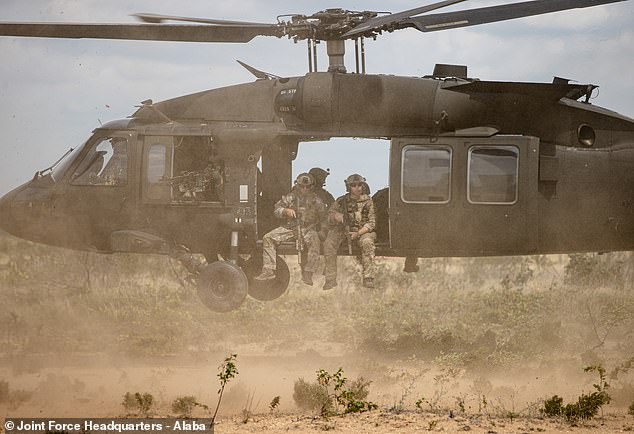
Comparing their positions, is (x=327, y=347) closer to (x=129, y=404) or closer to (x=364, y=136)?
(x=129, y=404)

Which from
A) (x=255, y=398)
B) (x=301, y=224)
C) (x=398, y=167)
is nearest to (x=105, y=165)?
(x=301, y=224)

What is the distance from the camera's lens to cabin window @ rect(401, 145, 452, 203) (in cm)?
1158

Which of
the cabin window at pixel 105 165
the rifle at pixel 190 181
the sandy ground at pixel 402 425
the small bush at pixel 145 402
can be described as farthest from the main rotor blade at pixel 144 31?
the sandy ground at pixel 402 425

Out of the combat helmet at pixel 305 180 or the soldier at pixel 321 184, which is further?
the soldier at pixel 321 184

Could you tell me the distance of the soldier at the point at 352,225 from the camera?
12.0 meters

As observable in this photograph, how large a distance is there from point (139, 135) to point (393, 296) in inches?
290

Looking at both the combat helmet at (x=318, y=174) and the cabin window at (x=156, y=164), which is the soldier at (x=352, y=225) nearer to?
the combat helmet at (x=318, y=174)

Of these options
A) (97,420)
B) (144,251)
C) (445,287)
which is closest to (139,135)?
(144,251)

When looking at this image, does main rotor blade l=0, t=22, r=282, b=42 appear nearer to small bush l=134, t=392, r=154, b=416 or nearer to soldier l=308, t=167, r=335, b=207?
soldier l=308, t=167, r=335, b=207

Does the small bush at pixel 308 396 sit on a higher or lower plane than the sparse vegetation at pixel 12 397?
higher

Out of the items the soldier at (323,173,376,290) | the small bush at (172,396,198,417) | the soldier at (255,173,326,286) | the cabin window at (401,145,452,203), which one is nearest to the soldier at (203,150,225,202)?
the soldier at (255,173,326,286)

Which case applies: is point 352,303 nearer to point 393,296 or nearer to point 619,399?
point 393,296

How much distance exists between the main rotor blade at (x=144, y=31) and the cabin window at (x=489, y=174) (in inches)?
108

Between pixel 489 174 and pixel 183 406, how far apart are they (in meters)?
4.52
